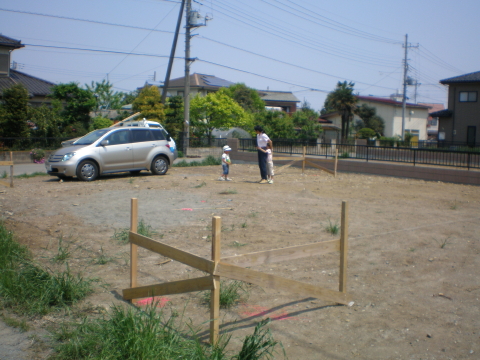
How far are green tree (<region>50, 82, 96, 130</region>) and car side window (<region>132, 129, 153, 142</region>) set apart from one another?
44.6 feet

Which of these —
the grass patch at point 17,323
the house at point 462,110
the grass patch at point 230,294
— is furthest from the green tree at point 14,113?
the house at point 462,110

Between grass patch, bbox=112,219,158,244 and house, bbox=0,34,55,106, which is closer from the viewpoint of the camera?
→ grass patch, bbox=112,219,158,244

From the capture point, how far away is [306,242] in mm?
7402

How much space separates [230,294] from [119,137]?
37.5 ft

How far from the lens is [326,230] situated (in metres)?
8.20

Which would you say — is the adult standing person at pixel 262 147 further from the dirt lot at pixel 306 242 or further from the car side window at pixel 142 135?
the car side window at pixel 142 135

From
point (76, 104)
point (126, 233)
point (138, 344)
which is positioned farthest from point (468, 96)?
point (138, 344)

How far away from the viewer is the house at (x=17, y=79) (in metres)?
31.5

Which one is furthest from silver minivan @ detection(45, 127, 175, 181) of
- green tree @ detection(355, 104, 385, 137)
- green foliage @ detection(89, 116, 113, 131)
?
green tree @ detection(355, 104, 385, 137)

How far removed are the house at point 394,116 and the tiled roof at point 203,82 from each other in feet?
51.1

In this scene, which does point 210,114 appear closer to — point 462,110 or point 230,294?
point 462,110

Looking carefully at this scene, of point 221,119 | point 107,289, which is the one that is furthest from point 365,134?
point 107,289

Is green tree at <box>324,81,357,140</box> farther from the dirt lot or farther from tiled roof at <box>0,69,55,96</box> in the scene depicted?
the dirt lot

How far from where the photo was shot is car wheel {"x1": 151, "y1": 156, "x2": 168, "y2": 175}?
16.5 metres
